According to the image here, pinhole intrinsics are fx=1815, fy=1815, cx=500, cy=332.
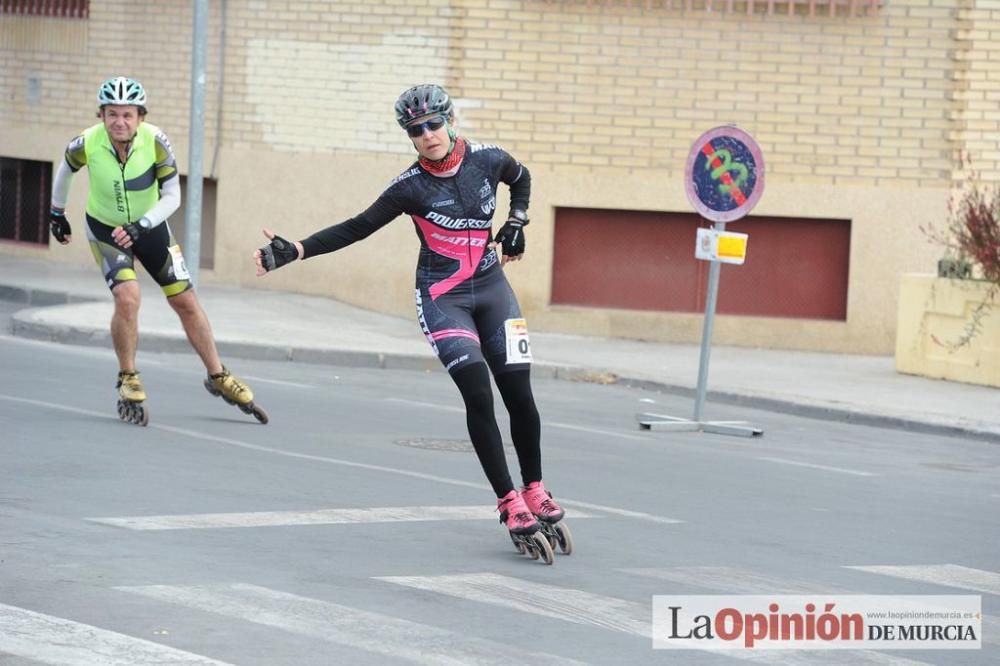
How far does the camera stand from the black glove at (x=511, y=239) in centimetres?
817

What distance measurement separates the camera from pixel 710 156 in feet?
46.0

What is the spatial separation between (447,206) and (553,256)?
13165mm

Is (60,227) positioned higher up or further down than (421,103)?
further down

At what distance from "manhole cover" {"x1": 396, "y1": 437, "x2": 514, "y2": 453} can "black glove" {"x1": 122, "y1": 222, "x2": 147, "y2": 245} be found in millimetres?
2108

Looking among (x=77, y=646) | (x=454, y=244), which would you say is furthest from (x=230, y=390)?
(x=77, y=646)

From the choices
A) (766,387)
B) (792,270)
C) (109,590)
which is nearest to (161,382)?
(766,387)

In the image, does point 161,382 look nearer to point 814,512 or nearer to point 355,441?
point 355,441

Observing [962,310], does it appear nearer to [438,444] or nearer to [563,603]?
[438,444]

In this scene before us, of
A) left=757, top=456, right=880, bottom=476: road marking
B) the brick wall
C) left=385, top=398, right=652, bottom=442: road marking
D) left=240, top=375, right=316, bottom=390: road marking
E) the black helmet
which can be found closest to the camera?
the black helmet

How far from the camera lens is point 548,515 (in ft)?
26.0

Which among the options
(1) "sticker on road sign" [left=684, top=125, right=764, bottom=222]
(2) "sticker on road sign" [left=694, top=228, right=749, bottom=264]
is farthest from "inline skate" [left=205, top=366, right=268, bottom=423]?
(1) "sticker on road sign" [left=684, top=125, right=764, bottom=222]

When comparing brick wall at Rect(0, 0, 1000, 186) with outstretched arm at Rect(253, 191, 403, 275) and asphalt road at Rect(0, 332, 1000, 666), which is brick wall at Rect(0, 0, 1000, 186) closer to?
asphalt road at Rect(0, 332, 1000, 666)

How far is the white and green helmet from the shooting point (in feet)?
36.3

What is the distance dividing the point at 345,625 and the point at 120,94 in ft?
18.8
